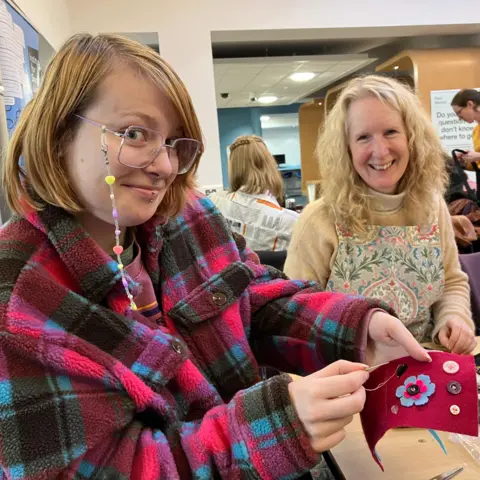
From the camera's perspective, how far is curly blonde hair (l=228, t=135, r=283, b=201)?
105 inches

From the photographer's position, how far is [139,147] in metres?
0.67

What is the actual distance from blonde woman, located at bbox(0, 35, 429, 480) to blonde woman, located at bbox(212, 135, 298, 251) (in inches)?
67.7

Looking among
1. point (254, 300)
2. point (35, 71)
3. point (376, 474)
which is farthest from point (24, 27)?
point (376, 474)

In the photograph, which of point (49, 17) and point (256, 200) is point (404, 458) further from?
point (49, 17)

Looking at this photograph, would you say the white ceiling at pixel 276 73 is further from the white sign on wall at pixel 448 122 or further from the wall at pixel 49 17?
the wall at pixel 49 17

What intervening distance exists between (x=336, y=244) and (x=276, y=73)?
4644 mm

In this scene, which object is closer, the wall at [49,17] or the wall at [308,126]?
the wall at [49,17]

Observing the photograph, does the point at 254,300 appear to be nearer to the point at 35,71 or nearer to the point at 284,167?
the point at 35,71

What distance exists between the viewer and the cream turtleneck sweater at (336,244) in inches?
54.8

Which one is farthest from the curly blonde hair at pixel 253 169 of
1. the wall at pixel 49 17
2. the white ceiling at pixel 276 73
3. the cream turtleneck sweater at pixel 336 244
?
the white ceiling at pixel 276 73

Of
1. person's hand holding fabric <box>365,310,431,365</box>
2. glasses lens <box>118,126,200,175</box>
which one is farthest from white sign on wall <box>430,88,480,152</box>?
glasses lens <box>118,126,200,175</box>

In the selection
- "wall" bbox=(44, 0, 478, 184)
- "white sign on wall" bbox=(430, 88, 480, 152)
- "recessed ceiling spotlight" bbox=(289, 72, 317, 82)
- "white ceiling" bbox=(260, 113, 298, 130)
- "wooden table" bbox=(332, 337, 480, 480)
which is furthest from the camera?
"white ceiling" bbox=(260, 113, 298, 130)

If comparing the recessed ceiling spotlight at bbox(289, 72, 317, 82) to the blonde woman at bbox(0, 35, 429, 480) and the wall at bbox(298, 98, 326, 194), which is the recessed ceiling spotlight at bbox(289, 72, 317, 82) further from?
the blonde woman at bbox(0, 35, 429, 480)

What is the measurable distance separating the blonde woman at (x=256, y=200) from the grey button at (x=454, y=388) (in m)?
1.89
